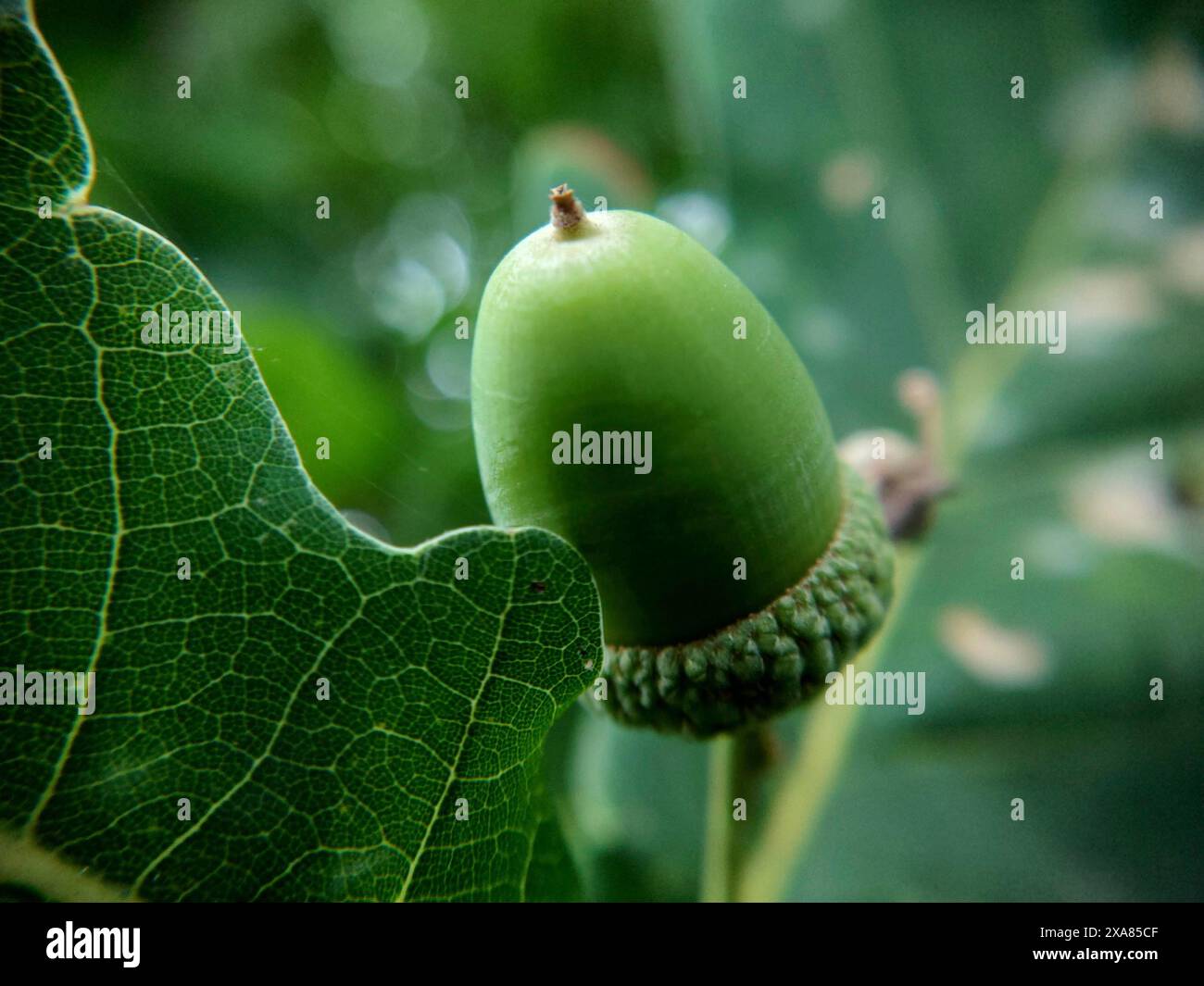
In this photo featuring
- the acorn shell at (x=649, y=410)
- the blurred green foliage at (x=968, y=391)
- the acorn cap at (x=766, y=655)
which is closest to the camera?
the acorn shell at (x=649, y=410)

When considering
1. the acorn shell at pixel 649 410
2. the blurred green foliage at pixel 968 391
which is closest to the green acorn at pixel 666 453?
the acorn shell at pixel 649 410

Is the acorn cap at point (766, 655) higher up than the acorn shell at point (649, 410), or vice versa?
the acorn shell at point (649, 410)

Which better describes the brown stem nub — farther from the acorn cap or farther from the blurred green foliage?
the blurred green foliage

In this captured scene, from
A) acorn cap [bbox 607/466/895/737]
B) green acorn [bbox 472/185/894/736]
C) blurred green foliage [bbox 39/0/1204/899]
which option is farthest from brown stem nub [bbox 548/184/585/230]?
blurred green foliage [bbox 39/0/1204/899]

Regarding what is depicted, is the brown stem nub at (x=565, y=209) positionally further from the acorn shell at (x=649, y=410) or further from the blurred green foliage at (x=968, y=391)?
the blurred green foliage at (x=968, y=391)

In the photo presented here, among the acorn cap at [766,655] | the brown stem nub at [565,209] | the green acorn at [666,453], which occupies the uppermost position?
the brown stem nub at [565,209]
